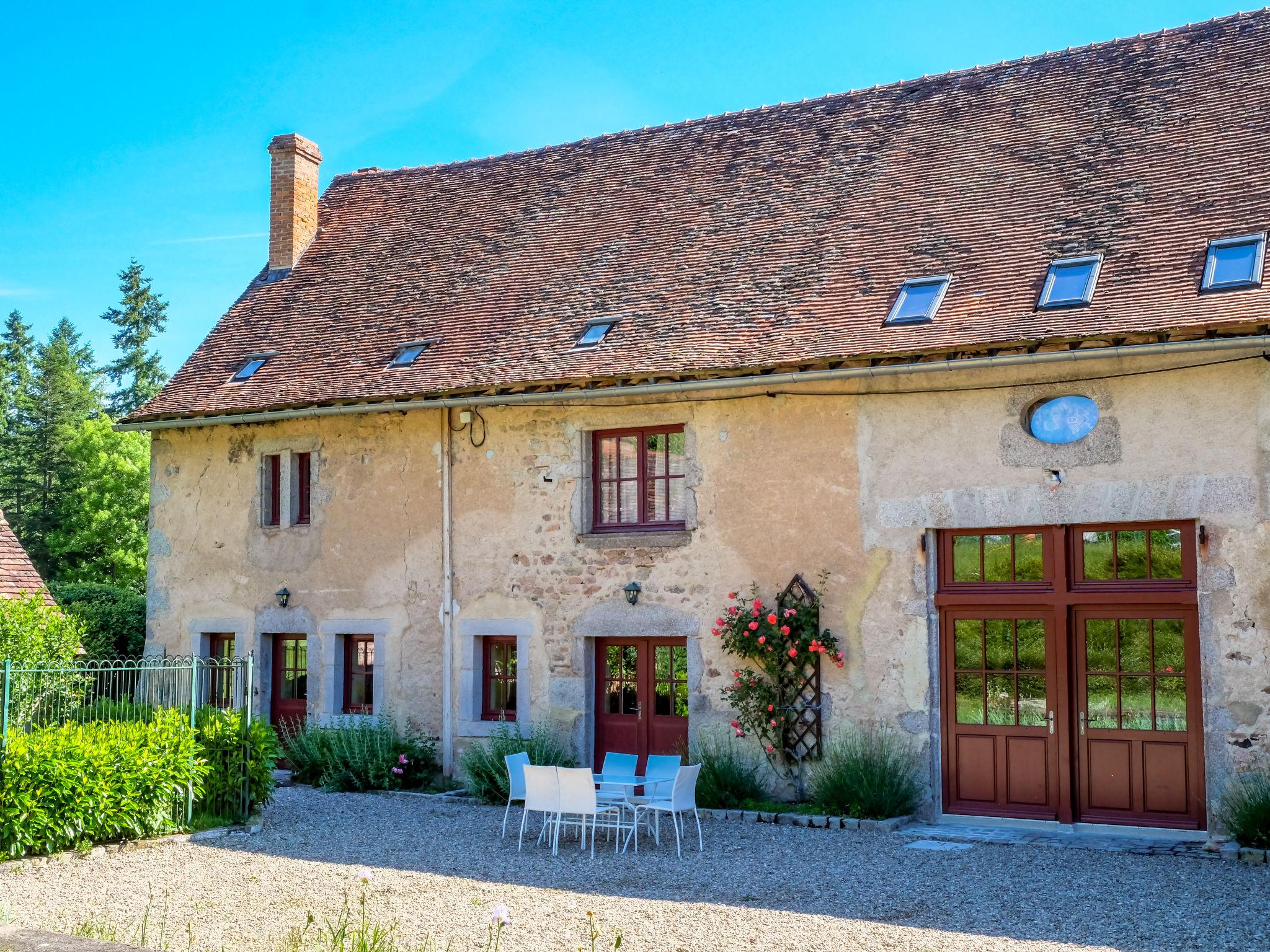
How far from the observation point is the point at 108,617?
63.1 feet

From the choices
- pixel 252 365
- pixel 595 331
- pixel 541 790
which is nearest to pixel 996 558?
pixel 541 790

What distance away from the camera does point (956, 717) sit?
10.5 metres

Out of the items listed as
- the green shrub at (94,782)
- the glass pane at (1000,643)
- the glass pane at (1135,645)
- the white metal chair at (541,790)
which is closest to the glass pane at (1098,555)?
the glass pane at (1135,645)

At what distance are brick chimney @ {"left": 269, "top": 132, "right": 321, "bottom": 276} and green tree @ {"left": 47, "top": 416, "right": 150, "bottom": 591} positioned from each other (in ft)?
55.2

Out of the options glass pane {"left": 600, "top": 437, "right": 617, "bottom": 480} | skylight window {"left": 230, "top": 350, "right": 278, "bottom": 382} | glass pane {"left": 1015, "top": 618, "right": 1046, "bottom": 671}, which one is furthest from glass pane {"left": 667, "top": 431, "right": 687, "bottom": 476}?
skylight window {"left": 230, "top": 350, "right": 278, "bottom": 382}

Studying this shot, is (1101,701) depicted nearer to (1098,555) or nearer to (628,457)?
(1098,555)

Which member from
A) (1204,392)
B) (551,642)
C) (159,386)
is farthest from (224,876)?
(159,386)

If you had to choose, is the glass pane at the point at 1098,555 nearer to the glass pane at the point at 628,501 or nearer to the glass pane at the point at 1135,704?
the glass pane at the point at 1135,704

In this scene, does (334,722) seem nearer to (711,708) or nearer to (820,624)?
(711,708)

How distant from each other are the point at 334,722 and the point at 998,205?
828cm

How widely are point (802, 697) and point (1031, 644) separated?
1.93 metres

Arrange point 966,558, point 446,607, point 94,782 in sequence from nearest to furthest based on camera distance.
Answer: point 94,782, point 966,558, point 446,607

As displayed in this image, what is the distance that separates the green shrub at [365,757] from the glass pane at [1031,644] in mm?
5688

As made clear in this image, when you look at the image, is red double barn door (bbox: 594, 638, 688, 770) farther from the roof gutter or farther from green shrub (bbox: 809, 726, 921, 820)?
the roof gutter
